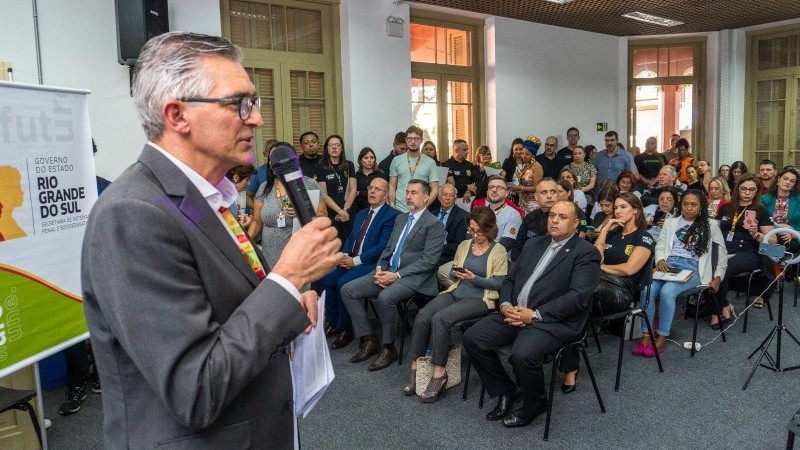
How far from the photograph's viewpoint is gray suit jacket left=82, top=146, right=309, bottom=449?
0.84 m

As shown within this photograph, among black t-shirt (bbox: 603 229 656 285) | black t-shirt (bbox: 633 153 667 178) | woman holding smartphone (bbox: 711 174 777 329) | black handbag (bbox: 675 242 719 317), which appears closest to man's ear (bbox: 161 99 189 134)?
black t-shirt (bbox: 603 229 656 285)

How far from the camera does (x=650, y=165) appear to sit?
7680mm

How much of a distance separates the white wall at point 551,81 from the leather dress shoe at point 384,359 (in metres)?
5.10

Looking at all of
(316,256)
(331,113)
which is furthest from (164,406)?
(331,113)

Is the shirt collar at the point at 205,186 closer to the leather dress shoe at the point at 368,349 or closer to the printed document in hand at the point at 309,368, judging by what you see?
the printed document in hand at the point at 309,368

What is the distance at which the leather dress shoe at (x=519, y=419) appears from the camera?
311 centimetres

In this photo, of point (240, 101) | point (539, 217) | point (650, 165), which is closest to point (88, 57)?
point (539, 217)

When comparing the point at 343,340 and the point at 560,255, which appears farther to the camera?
the point at 343,340

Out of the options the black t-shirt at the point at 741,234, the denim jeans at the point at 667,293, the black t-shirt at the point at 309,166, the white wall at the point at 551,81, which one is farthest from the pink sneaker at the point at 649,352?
the white wall at the point at 551,81

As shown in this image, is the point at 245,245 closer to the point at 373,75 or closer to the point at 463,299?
the point at 463,299

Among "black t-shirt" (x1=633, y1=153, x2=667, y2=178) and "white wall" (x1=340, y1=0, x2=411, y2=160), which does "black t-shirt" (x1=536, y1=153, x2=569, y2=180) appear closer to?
"black t-shirt" (x1=633, y1=153, x2=667, y2=178)

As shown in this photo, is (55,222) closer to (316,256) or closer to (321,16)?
(316,256)

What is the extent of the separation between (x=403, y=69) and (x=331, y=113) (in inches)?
44.2

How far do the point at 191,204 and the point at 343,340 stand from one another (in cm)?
373
